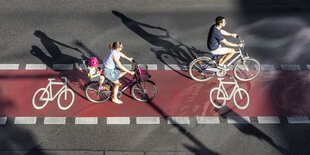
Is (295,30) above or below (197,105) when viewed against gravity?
above

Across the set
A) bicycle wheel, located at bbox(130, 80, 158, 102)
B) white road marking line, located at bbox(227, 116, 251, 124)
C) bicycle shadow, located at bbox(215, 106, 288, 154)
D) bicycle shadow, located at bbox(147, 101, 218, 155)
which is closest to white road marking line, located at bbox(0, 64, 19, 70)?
bicycle wheel, located at bbox(130, 80, 158, 102)

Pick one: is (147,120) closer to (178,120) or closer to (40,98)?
(178,120)

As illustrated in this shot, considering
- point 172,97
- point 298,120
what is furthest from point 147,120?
point 298,120

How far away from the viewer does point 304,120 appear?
8148mm

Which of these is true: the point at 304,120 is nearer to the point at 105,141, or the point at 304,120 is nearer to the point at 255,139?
the point at 255,139

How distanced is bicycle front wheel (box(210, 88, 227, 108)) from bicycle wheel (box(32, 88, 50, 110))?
5501mm

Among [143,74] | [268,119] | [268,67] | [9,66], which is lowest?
[268,119]

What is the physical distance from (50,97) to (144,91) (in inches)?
124

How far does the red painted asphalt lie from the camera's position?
8.23 metres

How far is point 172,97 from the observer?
8664 millimetres

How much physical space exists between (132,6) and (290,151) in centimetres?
842

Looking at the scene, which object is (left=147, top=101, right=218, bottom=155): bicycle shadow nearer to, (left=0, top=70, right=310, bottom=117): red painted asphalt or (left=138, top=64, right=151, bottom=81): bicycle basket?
(left=0, top=70, right=310, bottom=117): red painted asphalt

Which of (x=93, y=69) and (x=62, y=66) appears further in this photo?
(x=62, y=66)

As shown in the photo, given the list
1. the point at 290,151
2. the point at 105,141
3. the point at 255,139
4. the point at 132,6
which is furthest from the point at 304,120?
the point at 132,6
